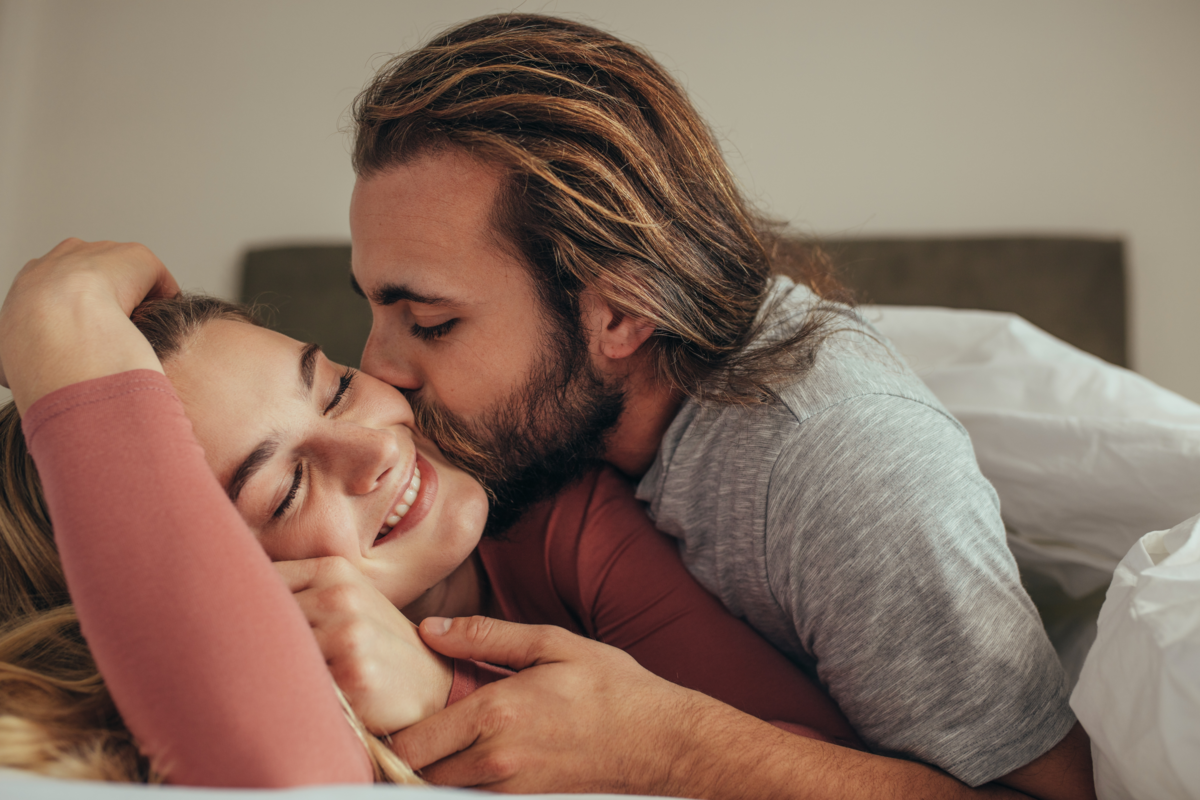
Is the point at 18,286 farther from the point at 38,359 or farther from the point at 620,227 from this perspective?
the point at 620,227

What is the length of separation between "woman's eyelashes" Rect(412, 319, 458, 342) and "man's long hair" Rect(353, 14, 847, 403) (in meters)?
0.13

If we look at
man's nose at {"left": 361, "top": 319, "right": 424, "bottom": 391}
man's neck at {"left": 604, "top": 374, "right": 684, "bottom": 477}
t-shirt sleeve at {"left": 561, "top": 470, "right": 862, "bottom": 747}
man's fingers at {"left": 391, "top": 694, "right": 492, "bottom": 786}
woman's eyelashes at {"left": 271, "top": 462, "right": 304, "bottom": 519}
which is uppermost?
man's nose at {"left": 361, "top": 319, "right": 424, "bottom": 391}

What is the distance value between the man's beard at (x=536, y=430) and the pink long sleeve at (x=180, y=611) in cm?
43

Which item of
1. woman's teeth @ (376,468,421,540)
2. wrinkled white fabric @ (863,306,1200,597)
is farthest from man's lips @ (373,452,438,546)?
wrinkled white fabric @ (863,306,1200,597)

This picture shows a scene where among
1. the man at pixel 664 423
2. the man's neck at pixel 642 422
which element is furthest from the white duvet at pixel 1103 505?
the man's neck at pixel 642 422

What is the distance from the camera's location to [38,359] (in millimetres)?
706

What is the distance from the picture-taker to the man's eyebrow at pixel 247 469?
31.5 inches

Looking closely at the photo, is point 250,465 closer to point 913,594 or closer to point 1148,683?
point 913,594

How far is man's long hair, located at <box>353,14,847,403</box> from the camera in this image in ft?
3.22

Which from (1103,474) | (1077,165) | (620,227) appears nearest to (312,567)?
(620,227)

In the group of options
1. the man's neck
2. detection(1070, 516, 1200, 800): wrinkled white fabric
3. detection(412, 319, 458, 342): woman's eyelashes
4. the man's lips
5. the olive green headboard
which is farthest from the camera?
the olive green headboard

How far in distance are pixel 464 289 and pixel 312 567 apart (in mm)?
404

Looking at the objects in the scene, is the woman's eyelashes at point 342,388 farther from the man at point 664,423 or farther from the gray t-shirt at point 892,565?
→ the gray t-shirt at point 892,565

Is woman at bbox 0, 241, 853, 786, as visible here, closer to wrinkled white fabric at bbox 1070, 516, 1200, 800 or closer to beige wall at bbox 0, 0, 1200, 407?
wrinkled white fabric at bbox 1070, 516, 1200, 800
